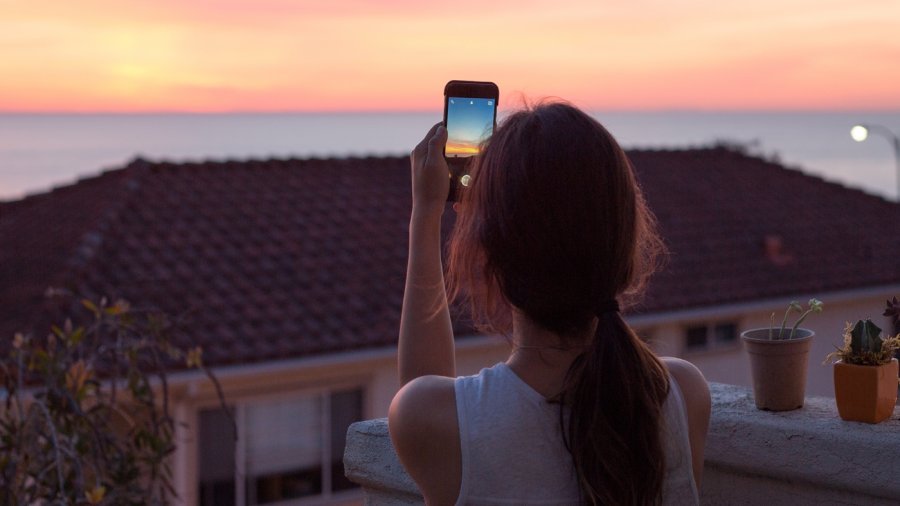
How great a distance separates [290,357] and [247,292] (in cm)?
118

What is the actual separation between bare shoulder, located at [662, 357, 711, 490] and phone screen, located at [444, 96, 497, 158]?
1.52 ft

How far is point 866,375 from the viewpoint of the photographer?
6.29ft

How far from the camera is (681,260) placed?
12430 millimetres

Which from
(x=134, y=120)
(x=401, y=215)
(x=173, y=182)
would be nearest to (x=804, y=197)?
(x=401, y=215)

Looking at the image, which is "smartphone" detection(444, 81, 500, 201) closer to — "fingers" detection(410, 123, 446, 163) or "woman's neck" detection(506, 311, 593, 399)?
"fingers" detection(410, 123, 446, 163)

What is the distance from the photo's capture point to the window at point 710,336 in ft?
38.6

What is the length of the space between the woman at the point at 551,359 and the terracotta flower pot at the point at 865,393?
1.84ft

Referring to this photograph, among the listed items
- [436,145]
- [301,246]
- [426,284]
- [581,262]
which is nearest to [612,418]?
[581,262]

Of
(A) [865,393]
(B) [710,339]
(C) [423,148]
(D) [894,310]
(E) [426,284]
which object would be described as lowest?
(B) [710,339]

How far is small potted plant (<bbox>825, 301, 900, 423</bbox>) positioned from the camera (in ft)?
6.25

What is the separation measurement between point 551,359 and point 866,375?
2.42ft

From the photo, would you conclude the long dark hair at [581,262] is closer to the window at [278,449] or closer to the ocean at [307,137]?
the window at [278,449]

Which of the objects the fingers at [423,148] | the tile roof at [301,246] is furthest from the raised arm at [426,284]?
the tile roof at [301,246]

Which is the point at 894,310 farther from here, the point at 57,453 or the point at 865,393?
the point at 57,453
